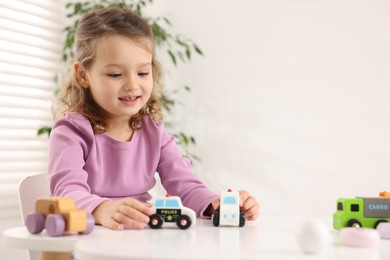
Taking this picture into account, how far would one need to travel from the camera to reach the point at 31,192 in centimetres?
158

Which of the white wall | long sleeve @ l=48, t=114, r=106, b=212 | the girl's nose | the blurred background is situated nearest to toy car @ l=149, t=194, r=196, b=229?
long sleeve @ l=48, t=114, r=106, b=212

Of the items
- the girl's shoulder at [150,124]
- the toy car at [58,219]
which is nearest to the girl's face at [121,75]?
the girl's shoulder at [150,124]

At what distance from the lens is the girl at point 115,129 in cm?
144

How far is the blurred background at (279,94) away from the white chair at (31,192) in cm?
120

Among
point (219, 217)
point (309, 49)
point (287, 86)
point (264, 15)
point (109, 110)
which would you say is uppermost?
point (264, 15)

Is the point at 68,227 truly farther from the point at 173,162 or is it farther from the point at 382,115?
the point at 382,115

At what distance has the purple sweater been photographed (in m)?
1.39

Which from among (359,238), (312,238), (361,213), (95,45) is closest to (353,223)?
(361,213)

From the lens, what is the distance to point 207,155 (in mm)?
3373

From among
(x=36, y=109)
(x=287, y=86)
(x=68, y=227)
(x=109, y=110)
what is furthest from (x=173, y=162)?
(x=287, y=86)

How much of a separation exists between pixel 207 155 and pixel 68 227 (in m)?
2.38

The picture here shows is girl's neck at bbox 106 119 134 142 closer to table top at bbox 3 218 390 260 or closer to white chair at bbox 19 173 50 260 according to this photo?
white chair at bbox 19 173 50 260

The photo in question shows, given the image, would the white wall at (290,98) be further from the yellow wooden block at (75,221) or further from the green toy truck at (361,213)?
the yellow wooden block at (75,221)

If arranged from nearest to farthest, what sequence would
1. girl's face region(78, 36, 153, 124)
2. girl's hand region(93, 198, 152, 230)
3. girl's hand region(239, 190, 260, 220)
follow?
girl's hand region(93, 198, 152, 230) < girl's hand region(239, 190, 260, 220) < girl's face region(78, 36, 153, 124)
